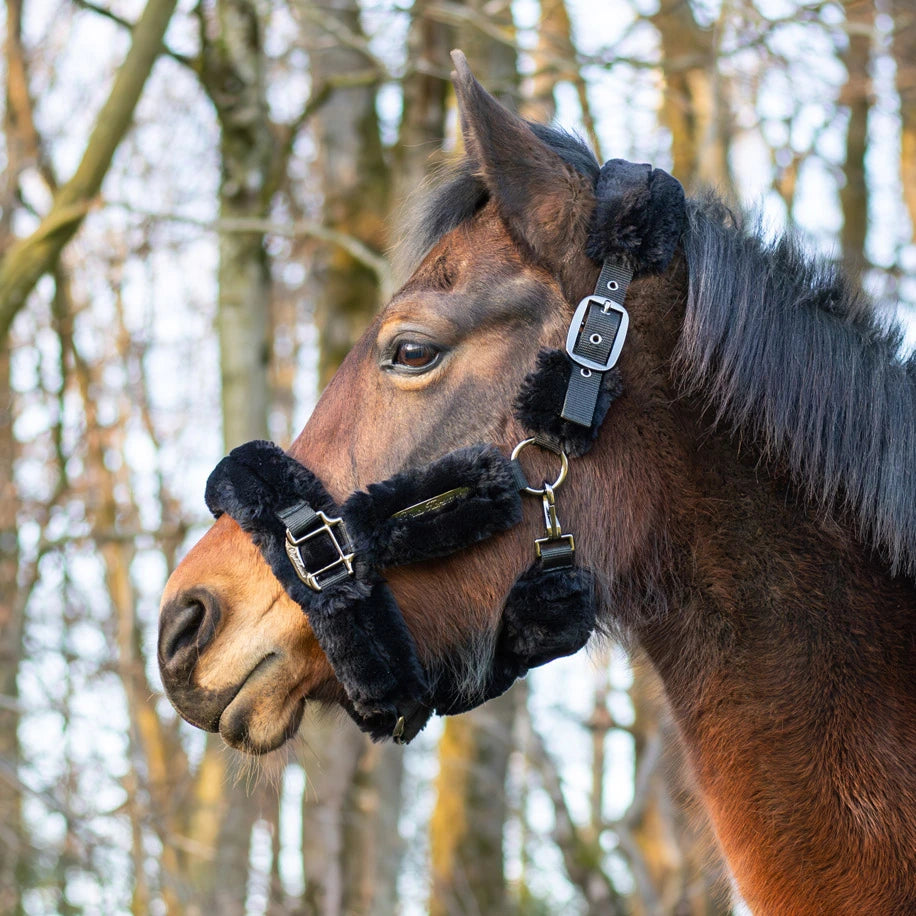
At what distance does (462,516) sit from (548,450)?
0.89 feet

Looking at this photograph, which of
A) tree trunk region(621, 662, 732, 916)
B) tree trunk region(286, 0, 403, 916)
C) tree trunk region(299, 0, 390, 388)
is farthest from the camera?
tree trunk region(299, 0, 390, 388)

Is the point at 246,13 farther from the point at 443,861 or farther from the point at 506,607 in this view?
the point at 443,861

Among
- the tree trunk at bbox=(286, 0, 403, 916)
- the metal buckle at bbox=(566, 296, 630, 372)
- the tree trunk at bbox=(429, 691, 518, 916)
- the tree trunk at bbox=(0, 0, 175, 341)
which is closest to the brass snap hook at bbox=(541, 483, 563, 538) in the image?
the metal buckle at bbox=(566, 296, 630, 372)

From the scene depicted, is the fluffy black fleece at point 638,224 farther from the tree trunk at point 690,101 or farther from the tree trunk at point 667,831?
the tree trunk at point 690,101

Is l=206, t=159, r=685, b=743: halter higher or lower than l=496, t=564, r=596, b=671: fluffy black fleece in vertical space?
higher

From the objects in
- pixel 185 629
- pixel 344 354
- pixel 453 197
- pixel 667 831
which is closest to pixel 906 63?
pixel 344 354

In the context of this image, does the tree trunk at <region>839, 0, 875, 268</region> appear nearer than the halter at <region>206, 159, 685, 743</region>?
No

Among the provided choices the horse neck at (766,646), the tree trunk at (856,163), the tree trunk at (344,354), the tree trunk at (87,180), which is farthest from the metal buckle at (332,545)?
the tree trunk at (856,163)

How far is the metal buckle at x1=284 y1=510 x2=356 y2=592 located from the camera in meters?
2.57

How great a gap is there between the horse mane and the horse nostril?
1317 mm

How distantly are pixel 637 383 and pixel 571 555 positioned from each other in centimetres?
46

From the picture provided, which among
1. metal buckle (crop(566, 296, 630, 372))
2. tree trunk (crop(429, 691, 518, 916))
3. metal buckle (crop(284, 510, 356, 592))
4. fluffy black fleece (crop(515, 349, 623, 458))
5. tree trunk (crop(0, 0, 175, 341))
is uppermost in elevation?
tree trunk (crop(0, 0, 175, 341))

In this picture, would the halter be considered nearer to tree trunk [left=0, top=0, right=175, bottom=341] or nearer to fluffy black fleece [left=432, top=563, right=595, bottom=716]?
fluffy black fleece [left=432, top=563, right=595, bottom=716]

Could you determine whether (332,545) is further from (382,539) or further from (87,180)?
(87,180)
